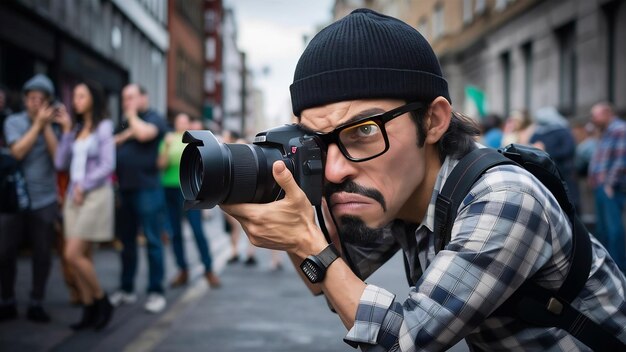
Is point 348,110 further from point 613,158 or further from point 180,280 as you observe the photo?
point 613,158

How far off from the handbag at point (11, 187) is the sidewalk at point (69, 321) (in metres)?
0.89

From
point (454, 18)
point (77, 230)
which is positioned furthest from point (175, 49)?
point (77, 230)

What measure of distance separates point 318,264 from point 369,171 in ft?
0.94

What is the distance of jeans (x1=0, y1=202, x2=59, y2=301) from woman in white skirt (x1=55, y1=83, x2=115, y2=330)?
0.25 metres

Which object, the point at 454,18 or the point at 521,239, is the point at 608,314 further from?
the point at 454,18

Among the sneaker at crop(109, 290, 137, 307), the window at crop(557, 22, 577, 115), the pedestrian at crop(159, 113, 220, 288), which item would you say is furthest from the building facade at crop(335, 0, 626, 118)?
the sneaker at crop(109, 290, 137, 307)

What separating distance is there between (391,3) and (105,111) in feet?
136

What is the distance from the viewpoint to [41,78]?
6.29 metres

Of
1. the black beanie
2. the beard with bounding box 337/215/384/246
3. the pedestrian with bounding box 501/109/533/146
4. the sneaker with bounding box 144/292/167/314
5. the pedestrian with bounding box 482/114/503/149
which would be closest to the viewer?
the black beanie

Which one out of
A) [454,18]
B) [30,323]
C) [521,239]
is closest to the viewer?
[521,239]

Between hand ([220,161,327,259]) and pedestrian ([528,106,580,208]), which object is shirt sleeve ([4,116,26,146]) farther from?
pedestrian ([528,106,580,208])

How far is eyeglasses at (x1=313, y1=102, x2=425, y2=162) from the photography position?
6.31ft

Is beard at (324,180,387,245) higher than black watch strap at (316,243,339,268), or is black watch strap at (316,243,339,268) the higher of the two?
beard at (324,180,387,245)

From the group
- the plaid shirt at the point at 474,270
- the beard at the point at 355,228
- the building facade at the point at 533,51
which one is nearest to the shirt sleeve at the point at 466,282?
the plaid shirt at the point at 474,270
